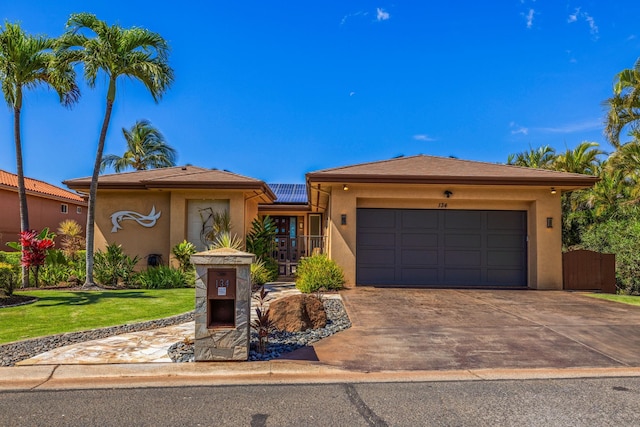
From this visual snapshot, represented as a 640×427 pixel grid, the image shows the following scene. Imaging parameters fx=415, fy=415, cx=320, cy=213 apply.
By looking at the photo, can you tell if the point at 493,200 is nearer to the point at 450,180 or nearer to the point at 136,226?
the point at 450,180

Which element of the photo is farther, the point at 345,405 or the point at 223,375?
the point at 223,375

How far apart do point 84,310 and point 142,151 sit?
2232cm

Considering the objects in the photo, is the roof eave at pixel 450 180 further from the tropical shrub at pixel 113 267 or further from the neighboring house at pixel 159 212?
the tropical shrub at pixel 113 267

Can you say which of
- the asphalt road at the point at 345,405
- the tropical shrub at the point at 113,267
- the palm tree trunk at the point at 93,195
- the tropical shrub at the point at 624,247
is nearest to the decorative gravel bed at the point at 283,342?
the asphalt road at the point at 345,405

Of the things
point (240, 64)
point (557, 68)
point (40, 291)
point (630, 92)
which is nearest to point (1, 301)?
point (40, 291)

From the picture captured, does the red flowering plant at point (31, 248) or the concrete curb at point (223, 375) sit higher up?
the red flowering plant at point (31, 248)

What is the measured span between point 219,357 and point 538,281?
11.6 metres

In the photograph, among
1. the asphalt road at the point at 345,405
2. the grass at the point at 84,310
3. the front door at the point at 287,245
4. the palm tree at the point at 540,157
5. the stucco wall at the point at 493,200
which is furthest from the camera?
the palm tree at the point at 540,157

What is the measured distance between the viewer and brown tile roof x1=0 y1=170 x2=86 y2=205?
23.0m

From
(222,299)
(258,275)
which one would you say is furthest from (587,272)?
(222,299)

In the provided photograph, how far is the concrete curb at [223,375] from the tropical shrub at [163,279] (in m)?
8.24

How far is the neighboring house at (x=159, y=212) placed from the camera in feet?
49.4

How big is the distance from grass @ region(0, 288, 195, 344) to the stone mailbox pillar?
335cm

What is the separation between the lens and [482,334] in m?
7.15
